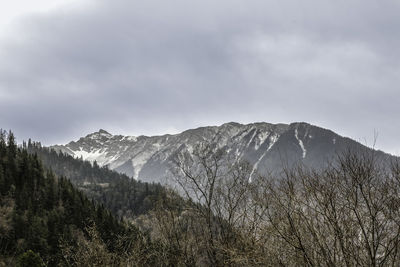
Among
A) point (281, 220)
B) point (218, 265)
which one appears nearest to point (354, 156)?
point (281, 220)

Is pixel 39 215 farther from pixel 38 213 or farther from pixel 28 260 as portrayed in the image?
pixel 28 260

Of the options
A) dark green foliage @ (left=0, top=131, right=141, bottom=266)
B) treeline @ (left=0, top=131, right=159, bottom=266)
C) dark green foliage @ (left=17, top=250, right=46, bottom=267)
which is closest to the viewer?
dark green foliage @ (left=17, top=250, right=46, bottom=267)

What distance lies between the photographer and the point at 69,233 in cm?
8238

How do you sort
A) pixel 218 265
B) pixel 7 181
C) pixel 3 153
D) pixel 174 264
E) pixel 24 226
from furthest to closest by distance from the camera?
1. pixel 3 153
2. pixel 7 181
3. pixel 24 226
4. pixel 174 264
5. pixel 218 265

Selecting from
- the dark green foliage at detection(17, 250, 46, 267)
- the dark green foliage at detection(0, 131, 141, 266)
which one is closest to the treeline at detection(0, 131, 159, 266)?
the dark green foliage at detection(0, 131, 141, 266)

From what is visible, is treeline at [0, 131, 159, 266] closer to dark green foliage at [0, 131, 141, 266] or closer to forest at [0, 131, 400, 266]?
dark green foliage at [0, 131, 141, 266]

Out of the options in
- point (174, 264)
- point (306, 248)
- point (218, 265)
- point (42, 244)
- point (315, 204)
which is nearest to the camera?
point (306, 248)

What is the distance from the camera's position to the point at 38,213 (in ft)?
300

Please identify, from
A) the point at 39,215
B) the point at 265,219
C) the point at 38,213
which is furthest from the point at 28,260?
the point at 38,213

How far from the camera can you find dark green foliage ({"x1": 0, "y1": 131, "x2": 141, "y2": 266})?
75.1 metres

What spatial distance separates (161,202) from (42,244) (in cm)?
5741

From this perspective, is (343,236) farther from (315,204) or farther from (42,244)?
(42,244)

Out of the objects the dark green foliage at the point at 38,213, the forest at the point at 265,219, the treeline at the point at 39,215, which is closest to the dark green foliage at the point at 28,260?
the forest at the point at 265,219

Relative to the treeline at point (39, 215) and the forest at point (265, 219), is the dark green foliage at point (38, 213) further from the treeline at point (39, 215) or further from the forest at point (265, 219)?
the forest at point (265, 219)
